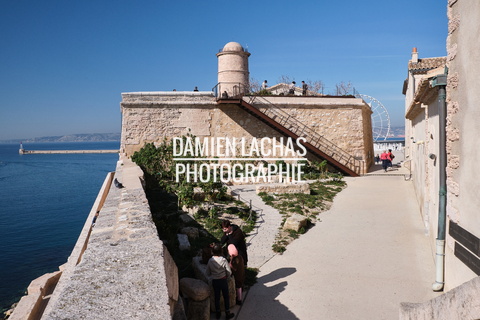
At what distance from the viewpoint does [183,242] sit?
7852 mm

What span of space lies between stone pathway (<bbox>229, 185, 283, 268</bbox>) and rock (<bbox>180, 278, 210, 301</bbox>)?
2530 mm

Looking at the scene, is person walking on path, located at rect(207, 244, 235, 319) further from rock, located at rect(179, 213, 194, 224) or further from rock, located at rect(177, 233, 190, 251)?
rock, located at rect(179, 213, 194, 224)

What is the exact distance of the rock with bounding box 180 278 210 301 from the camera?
4996 mm

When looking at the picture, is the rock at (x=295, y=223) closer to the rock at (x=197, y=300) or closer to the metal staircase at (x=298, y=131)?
the rock at (x=197, y=300)

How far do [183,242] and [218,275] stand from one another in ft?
9.02

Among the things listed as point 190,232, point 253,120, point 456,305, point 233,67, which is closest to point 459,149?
point 456,305

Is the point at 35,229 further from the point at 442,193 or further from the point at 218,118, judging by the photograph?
the point at 442,193

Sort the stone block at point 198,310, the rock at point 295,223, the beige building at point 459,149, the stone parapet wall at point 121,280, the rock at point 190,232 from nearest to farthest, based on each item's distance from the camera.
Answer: the stone parapet wall at point 121,280 < the beige building at point 459,149 < the stone block at point 198,310 < the rock at point 190,232 < the rock at point 295,223

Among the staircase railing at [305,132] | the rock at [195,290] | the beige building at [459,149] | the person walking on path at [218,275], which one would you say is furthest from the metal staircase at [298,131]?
the rock at [195,290]

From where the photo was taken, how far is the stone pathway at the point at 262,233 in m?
7.96

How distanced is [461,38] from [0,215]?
26.7m

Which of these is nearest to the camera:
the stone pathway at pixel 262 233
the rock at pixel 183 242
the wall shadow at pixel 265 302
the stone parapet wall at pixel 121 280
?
the stone parapet wall at pixel 121 280

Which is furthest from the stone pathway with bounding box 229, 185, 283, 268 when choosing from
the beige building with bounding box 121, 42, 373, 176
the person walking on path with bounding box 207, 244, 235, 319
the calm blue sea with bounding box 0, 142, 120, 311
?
the calm blue sea with bounding box 0, 142, 120, 311

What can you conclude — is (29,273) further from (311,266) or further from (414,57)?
(414,57)
